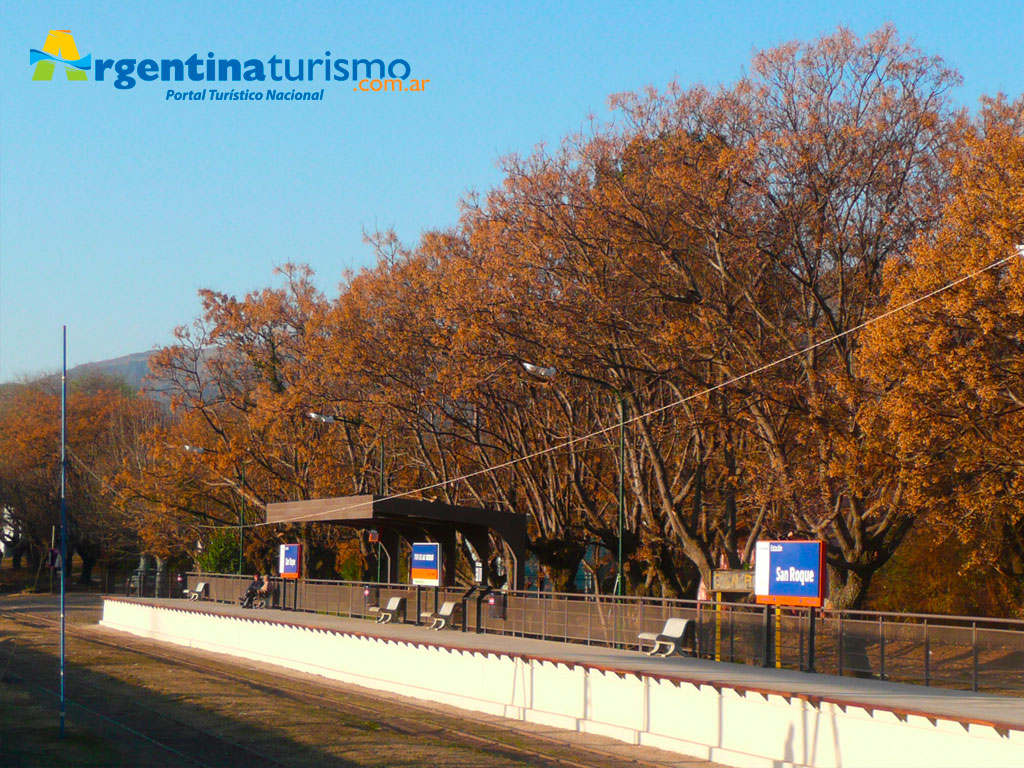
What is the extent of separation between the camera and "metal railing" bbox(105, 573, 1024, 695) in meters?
18.2

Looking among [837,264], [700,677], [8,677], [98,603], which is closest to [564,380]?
[837,264]

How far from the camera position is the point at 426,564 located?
32.5 metres

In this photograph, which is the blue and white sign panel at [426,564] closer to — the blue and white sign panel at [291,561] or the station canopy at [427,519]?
the station canopy at [427,519]

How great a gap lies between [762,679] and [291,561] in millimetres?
26775

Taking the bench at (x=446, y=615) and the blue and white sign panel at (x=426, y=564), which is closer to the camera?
the bench at (x=446, y=615)

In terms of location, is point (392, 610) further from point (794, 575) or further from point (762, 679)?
point (762, 679)

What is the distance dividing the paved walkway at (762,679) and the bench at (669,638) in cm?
29

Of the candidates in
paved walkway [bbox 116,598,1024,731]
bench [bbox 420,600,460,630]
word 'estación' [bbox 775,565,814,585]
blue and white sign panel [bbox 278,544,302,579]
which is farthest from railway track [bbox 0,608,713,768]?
blue and white sign panel [bbox 278,544,302,579]

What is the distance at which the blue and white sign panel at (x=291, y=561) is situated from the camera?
139ft

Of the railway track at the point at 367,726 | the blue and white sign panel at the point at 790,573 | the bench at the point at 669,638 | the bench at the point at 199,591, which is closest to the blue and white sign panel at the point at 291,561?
the bench at the point at 199,591

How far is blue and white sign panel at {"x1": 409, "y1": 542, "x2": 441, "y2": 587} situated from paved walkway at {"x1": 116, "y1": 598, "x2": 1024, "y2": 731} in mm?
2694

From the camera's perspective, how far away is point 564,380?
1550 inches

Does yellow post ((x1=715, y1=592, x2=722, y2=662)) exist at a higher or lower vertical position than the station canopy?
lower

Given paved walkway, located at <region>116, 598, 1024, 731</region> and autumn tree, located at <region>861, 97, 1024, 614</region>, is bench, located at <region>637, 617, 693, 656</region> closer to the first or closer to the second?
paved walkway, located at <region>116, 598, 1024, 731</region>
